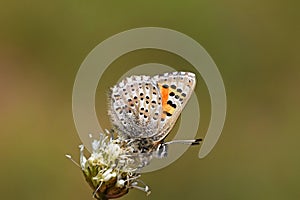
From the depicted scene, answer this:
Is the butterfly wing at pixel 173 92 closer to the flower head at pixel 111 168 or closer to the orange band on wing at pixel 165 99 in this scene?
the orange band on wing at pixel 165 99

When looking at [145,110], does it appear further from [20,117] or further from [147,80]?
[20,117]

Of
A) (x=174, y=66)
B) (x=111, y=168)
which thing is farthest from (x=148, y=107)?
(x=174, y=66)

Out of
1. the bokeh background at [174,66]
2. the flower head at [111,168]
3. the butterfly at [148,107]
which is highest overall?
the bokeh background at [174,66]

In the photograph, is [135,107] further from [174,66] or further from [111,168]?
[174,66]

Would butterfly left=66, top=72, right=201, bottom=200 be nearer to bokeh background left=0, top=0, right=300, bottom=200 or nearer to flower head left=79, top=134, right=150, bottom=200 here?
flower head left=79, top=134, right=150, bottom=200

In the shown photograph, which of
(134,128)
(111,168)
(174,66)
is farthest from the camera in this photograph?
→ (174,66)

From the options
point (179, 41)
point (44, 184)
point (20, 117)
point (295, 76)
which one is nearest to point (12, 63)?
point (20, 117)

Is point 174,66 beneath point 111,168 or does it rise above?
above

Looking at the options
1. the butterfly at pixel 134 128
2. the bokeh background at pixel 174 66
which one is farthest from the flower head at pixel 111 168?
the bokeh background at pixel 174 66
